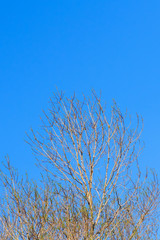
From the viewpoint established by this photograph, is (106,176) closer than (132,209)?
Yes

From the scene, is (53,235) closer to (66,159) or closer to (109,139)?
(66,159)

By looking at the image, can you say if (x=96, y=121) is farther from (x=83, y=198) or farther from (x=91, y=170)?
(x=83, y=198)

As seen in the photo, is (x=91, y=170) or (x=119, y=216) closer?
(x=91, y=170)

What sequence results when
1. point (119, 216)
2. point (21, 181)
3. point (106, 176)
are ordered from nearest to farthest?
point (106, 176), point (119, 216), point (21, 181)

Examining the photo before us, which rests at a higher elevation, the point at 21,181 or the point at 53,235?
the point at 21,181

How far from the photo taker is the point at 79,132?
625 cm

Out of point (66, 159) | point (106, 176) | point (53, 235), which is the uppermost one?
point (66, 159)

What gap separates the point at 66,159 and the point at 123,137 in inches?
43.4

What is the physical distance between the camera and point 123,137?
612 centimetres

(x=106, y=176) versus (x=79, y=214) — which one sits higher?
(x=106, y=176)

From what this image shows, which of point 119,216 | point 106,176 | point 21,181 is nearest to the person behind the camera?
point 106,176

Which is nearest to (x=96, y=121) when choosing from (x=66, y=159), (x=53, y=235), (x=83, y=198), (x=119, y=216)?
(x=66, y=159)

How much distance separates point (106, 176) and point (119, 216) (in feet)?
3.25

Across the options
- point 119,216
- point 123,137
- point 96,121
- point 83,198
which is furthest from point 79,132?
point 119,216
